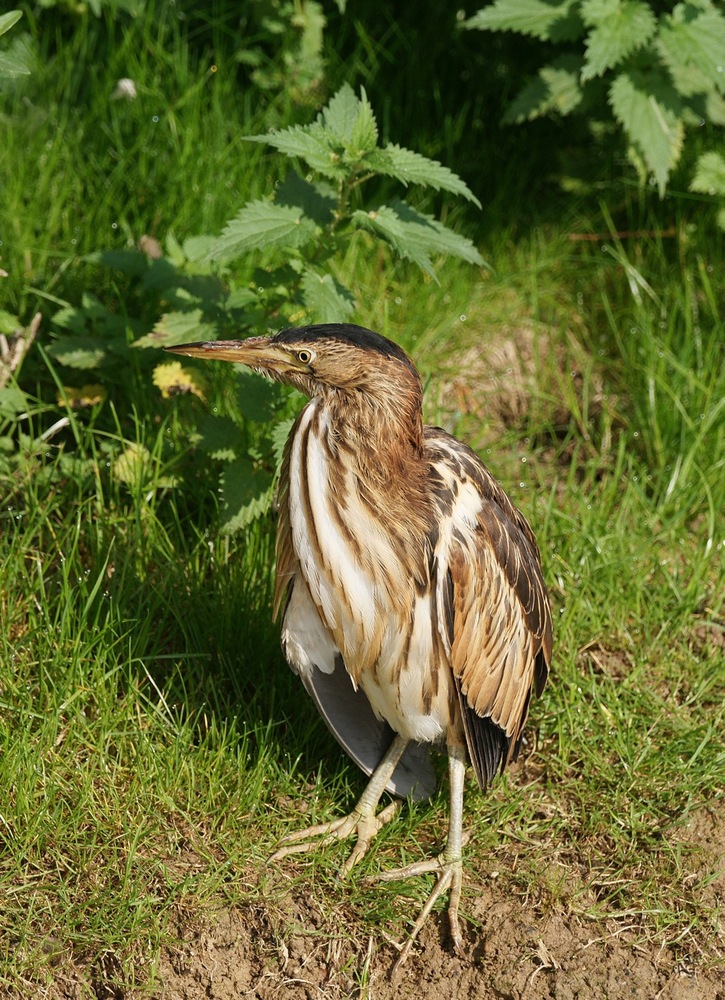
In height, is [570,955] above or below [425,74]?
below

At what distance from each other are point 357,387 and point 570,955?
4.77 ft

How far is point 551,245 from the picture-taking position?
4.72 m

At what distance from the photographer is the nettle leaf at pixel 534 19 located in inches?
162

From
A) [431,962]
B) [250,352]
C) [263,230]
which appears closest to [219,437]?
[263,230]

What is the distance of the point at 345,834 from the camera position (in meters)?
3.10

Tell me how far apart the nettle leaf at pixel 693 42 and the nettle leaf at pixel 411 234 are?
1.38 metres

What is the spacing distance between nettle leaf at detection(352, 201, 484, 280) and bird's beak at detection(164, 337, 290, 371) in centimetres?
52

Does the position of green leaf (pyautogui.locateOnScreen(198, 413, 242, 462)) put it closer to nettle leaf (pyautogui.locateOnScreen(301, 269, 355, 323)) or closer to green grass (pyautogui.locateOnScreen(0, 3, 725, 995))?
green grass (pyautogui.locateOnScreen(0, 3, 725, 995))

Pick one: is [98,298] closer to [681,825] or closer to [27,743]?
[27,743]

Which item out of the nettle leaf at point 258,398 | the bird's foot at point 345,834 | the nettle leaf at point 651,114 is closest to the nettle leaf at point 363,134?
the nettle leaf at point 258,398

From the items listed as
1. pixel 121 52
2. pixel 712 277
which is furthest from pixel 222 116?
pixel 712 277

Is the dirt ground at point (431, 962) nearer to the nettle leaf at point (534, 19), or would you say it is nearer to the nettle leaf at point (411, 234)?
the nettle leaf at point (411, 234)

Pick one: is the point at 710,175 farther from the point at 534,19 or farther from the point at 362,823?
the point at 362,823

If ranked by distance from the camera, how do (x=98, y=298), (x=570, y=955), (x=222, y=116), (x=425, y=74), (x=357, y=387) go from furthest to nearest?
(x=425, y=74) → (x=222, y=116) → (x=98, y=298) → (x=570, y=955) → (x=357, y=387)
